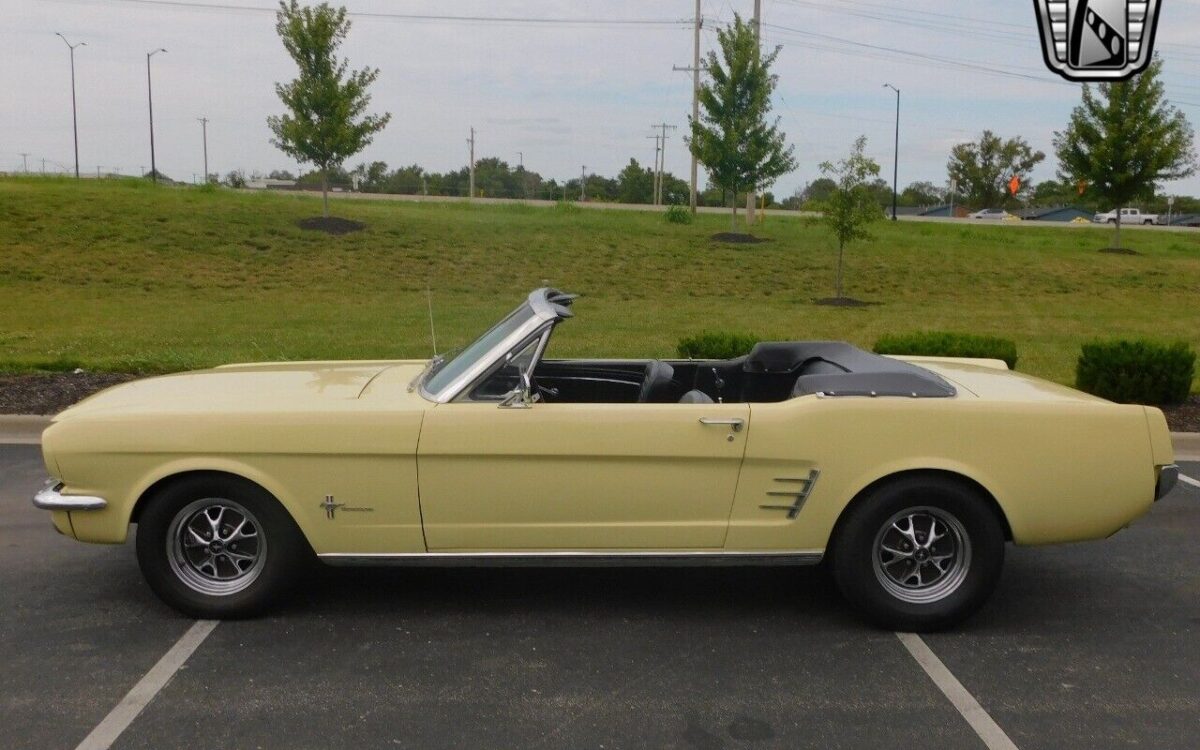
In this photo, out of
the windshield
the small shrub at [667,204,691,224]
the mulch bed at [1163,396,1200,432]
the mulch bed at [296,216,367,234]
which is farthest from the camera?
the small shrub at [667,204,691,224]

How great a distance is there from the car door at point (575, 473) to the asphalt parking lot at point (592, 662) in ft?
1.50

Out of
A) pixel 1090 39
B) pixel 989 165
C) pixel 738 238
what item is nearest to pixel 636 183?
pixel 989 165

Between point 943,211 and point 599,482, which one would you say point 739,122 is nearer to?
point 599,482

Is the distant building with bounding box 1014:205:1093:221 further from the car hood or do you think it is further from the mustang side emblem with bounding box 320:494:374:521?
the mustang side emblem with bounding box 320:494:374:521

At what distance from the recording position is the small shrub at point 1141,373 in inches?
392

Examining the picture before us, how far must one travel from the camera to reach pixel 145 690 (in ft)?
13.5

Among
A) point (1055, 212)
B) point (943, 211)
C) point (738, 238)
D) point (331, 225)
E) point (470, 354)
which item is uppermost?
point (1055, 212)

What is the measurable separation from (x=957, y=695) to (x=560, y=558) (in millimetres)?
1663

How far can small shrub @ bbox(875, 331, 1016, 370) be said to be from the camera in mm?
9992

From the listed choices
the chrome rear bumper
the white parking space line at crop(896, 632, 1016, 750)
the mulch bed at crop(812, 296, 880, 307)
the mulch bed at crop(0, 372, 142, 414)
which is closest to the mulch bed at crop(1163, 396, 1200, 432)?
the chrome rear bumper

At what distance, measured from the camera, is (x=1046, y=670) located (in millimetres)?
4441

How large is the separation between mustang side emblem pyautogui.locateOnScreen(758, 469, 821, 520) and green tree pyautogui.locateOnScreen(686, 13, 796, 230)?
2434 centimetres

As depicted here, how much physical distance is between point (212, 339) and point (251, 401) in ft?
34.3

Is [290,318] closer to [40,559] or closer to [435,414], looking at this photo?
[40,559]
